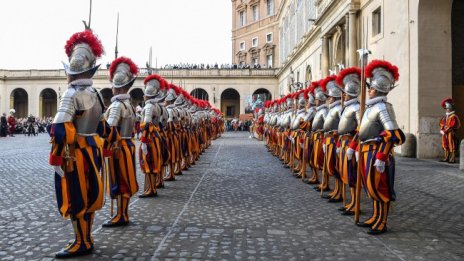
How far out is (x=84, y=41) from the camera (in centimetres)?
547

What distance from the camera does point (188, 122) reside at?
1433cm

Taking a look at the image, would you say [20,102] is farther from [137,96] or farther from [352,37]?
[352,37]

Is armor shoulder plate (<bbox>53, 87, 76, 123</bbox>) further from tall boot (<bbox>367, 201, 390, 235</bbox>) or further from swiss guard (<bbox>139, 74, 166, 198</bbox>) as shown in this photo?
tall boot (<bbox>367, 201, 390, 235</bbox>)

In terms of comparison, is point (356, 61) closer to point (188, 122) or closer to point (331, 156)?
point (188, 122)

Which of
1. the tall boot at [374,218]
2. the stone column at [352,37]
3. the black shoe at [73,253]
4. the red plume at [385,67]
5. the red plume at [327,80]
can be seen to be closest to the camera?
the black shoe at [73,253]

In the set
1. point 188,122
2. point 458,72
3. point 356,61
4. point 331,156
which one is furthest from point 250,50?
point 331,156

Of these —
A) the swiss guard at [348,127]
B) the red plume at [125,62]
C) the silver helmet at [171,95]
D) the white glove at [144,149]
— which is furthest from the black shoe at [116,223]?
the silver helmet at [171,95]

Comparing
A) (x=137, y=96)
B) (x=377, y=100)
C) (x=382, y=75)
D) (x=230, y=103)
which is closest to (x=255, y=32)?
(x=230, y=103)

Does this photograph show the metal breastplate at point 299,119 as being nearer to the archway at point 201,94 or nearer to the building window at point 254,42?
the archway at point 201,94

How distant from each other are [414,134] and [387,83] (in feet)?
36.5

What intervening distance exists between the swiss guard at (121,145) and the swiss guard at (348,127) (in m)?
3.31

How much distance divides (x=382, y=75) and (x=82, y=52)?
4.10 meters

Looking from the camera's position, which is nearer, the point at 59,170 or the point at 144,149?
the point at 59,170

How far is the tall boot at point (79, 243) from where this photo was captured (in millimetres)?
5004
